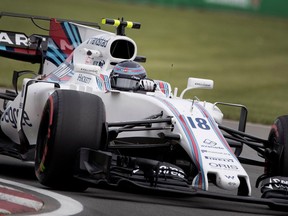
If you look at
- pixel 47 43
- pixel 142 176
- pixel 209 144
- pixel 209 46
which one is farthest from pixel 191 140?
pixel 209 46

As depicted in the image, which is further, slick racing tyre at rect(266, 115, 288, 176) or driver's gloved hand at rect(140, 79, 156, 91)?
driver's gloved hand at rect(140, 79, 156, 91)

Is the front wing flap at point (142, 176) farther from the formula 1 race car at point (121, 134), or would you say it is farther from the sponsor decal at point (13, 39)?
the sponsor decal at point (13, 39)

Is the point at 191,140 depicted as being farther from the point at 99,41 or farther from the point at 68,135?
the point at 99,41

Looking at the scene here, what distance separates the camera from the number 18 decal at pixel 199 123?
35.1 ft

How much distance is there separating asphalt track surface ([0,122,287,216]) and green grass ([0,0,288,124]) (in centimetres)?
448

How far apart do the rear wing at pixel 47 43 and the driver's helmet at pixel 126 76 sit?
1627mm

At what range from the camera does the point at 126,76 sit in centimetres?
1195

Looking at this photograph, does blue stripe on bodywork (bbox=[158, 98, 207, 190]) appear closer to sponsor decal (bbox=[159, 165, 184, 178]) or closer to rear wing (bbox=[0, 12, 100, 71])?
sponsor decal (bbox=[159, 165, 184, 178])

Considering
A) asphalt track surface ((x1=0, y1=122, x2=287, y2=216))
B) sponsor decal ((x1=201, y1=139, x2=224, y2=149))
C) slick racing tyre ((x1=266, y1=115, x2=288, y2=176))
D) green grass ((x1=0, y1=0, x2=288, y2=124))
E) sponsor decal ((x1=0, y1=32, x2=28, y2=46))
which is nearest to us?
asphalt track surface ((x1=0, y1=122, x2=287, y2=216))

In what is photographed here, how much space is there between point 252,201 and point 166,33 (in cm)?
3757

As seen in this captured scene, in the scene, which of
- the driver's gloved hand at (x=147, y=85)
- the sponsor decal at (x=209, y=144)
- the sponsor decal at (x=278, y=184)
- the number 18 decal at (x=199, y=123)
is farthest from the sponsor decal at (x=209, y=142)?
the driver's gloved hand at (x=147, y=85)

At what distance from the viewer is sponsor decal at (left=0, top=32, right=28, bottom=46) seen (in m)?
14.1

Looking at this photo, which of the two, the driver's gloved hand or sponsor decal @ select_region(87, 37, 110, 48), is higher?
sponsor decal @ select_region(87, 37, 110, 48)

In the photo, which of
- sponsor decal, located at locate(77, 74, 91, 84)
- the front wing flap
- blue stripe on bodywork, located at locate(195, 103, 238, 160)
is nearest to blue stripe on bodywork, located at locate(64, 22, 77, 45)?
sponsor decal, located at locate(77, 74, 91, 84)
